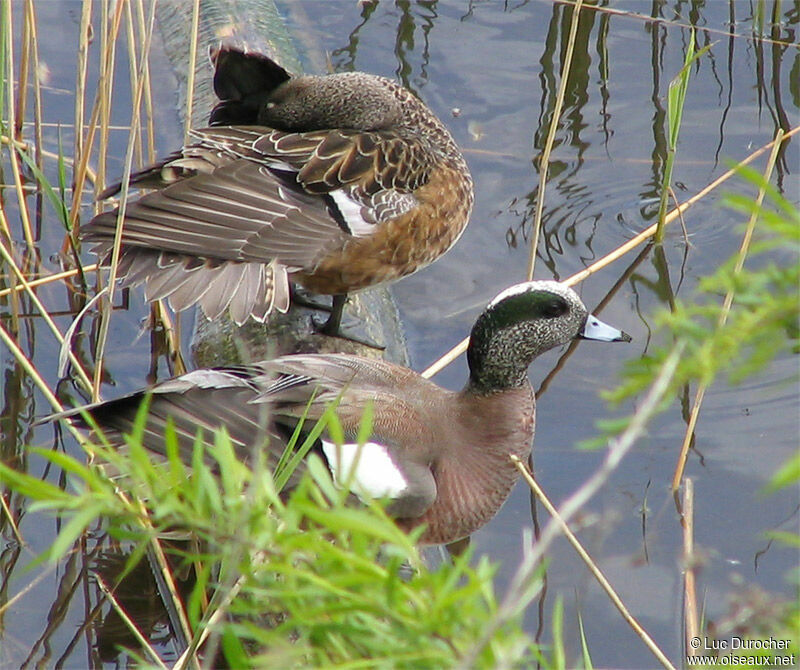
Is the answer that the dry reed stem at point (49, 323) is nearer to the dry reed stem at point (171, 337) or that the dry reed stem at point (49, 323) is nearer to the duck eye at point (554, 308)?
the dry reed stem at point (171, 337)

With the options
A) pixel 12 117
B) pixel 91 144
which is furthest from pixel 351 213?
pixel 12 117

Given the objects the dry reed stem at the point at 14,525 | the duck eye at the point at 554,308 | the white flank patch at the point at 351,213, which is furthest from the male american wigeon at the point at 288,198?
the dry reed stem at the point at 14,525

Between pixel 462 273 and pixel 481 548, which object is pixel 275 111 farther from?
pixel 481 548

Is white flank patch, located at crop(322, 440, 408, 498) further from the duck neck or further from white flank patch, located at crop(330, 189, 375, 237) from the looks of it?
white flank patch, located at crop(330, 189, 375, 237)

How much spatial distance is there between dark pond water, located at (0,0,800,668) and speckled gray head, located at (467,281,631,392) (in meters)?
0.35

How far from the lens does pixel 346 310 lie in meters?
3.66

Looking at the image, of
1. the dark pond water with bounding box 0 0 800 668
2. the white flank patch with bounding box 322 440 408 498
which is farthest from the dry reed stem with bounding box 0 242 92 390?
the white flank patch with bounding box 322 440 408 498

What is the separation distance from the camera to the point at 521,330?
3125mm

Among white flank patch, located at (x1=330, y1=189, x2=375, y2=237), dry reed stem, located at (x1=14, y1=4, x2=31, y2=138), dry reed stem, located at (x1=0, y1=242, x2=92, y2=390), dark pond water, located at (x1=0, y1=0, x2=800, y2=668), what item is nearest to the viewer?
dry reed stem, located at (x1=0, y1=242, x2=92, y2=390)

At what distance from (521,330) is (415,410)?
1.27 feet

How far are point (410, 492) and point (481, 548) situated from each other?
64 cm

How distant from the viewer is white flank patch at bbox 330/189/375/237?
3.37m

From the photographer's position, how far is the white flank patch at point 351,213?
3371 mm

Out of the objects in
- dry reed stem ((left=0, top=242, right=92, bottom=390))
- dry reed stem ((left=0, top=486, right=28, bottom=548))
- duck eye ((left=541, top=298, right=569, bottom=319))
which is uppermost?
duck eye ((left=541, top=298, right=569, bottom=319))
